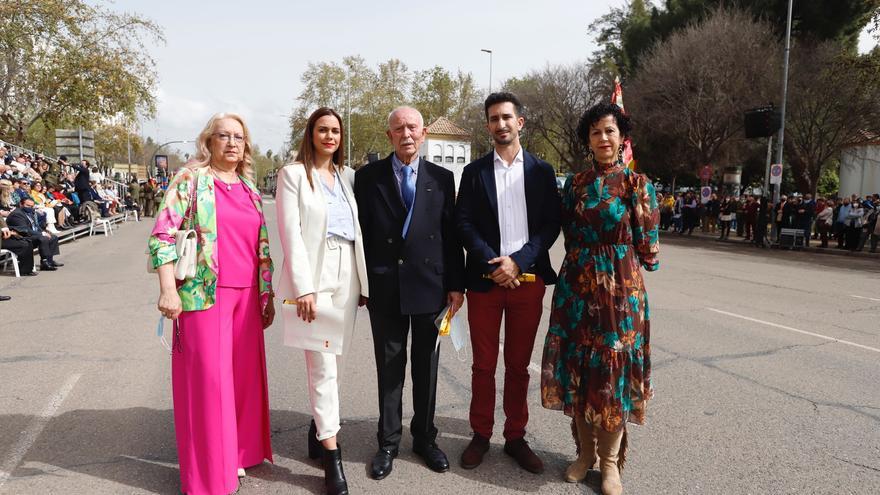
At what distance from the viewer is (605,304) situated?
304cm

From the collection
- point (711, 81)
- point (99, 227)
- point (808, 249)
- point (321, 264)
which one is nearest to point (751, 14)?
point (711, 81)

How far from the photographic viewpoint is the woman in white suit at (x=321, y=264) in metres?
3.04

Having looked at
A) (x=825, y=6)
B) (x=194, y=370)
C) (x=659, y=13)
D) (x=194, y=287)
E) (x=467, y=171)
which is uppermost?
(x=659, y=13)

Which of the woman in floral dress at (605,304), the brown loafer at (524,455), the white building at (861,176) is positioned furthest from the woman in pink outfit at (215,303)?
the white building at (861,176)

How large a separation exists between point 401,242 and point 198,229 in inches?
41.2

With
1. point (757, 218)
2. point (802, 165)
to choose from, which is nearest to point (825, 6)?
point (802, 165)

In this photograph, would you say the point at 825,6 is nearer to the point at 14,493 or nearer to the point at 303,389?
the point at 303,389

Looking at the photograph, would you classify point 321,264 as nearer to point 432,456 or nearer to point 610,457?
point 432,456

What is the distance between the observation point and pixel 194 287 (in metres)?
2.94

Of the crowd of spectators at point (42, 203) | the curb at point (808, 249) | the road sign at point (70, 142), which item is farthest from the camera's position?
the road sign at point (70, 142)

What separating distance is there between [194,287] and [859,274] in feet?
47.4

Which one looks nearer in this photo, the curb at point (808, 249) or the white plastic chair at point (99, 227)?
the curb at point (808, 249)

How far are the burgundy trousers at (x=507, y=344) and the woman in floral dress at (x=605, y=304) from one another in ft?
0.61

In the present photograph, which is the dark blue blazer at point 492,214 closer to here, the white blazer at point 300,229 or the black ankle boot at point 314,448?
the white blazer at point 300,229
